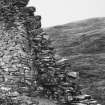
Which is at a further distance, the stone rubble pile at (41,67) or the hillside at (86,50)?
the hillside at (86,50)

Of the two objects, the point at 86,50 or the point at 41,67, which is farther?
the point at 86,50

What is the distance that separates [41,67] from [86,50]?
14248 mm

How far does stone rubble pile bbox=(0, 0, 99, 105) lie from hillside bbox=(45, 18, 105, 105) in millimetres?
6047

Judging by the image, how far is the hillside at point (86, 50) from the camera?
2658 centimetres

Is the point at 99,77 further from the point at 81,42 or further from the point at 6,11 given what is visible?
the point at 6,11

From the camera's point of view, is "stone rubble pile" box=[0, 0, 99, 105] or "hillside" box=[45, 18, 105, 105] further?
"hillside" box=[45, 18, 105, 105]

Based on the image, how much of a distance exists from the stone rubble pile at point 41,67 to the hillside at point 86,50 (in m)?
6.05

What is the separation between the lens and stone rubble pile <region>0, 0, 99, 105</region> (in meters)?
18.4

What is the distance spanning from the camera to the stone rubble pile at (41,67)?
18.4 metres

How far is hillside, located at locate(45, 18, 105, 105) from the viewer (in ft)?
87.2

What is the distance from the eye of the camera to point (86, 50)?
3288 centimetres

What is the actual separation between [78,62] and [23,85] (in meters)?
13.1

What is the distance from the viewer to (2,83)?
18.3 metres

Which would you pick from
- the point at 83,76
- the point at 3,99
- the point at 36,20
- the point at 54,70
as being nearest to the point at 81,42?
the point at 83,76
